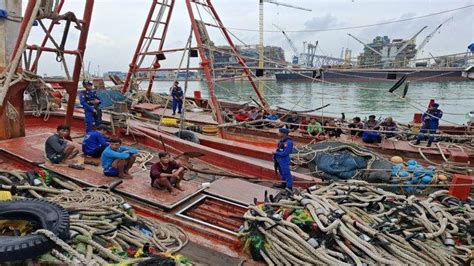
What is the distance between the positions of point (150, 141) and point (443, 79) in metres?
57.1

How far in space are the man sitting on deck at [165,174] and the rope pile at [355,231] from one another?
61.4 inches

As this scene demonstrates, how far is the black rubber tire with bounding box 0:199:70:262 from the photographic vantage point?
2986mm

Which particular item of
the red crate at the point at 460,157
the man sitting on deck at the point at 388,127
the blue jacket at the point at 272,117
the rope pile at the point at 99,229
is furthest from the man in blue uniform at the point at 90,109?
the red crate at the point at 460,157

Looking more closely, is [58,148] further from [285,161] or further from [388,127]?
[388,127]

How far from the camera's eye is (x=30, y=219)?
146 inches

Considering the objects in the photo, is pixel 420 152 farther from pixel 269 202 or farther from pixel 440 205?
pixel 269 202

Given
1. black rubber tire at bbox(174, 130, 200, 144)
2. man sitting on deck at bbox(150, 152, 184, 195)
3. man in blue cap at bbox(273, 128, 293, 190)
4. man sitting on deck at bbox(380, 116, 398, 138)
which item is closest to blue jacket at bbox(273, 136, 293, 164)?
man in blue cap at bbox(273, 128, 293, 190)

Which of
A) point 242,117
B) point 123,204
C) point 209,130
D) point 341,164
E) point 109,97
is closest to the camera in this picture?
point 123,204

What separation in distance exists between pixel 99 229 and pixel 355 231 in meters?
3.02

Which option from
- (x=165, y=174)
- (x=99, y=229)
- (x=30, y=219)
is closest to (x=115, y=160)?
(x=165, y=174)

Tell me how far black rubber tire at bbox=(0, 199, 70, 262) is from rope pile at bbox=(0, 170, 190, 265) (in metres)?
0.10

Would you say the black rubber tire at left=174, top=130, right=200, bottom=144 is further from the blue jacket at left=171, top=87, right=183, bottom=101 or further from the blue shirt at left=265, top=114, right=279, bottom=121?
the blue jacket at left=171, top=87, right=183, bottom=101

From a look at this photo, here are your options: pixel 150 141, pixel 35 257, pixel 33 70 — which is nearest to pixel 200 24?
pixel 150 141

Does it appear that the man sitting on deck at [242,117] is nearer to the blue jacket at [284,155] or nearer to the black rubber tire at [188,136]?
the black rubber tire at [188,136]
